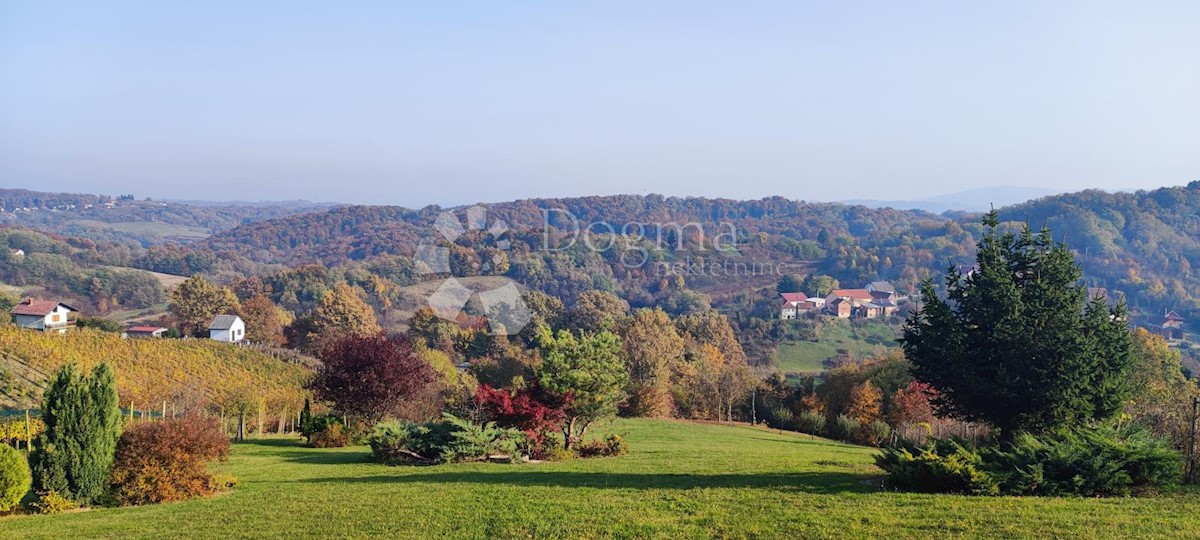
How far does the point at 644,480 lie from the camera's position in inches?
573

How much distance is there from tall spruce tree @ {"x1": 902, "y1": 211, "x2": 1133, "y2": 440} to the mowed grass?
107 inches

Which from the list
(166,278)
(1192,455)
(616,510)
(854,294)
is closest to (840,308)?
(854,294)

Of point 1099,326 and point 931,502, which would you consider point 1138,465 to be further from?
point 1099,326

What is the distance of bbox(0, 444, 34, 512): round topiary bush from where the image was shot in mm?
12312

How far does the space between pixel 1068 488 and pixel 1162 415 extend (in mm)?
12637

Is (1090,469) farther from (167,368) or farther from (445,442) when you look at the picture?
(167,368)

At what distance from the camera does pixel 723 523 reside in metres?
10.5

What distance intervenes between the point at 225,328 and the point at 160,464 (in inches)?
2070

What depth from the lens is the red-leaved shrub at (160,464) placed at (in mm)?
13484

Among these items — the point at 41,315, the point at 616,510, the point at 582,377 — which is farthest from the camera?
the point at 41,315

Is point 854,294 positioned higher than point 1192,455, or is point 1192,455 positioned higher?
A: point 1192,455

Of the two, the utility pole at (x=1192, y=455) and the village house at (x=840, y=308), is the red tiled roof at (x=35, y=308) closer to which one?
the utility pole at (x=1192, y=455)

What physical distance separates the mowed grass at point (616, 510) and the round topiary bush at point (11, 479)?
565mm

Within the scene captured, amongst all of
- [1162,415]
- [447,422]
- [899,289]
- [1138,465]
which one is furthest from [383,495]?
[899,289]
